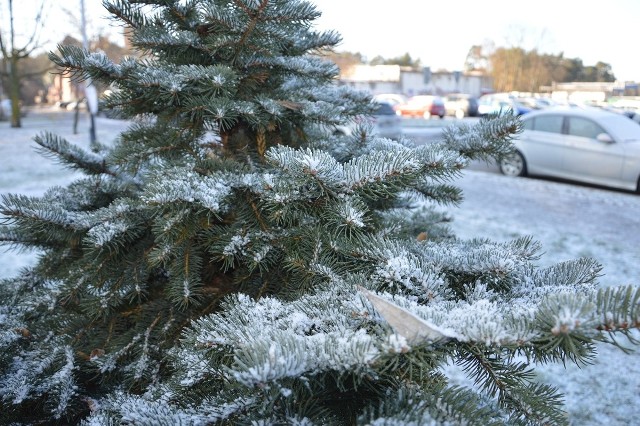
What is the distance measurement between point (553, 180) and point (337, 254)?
10419mm

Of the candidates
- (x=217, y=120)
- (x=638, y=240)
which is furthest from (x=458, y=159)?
(x=638, y=240)

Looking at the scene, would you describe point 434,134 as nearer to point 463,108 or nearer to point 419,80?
point 463,108

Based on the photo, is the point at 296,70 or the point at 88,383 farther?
the point at 296,70

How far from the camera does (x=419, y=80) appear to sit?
5988 cm

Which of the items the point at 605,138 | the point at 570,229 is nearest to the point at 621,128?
the point at 605,138

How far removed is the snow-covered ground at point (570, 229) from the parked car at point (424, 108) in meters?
21.4

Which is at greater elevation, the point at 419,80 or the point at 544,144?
the point at 419,80

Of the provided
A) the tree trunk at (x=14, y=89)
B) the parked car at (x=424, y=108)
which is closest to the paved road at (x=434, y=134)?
the parked car at (x=424, y=108)

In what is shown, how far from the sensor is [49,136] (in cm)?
209

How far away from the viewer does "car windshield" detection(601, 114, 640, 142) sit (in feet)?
29.9

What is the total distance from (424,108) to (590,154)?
23599 mm

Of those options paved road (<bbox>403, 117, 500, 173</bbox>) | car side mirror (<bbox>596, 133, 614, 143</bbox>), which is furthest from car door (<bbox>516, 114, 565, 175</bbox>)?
paved road (<bbox>403, 117, 500, 173</bbox>)

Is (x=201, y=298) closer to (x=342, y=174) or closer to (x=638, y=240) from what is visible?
(x=342, y=174)

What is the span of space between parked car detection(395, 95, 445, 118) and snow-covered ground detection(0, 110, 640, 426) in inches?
844
